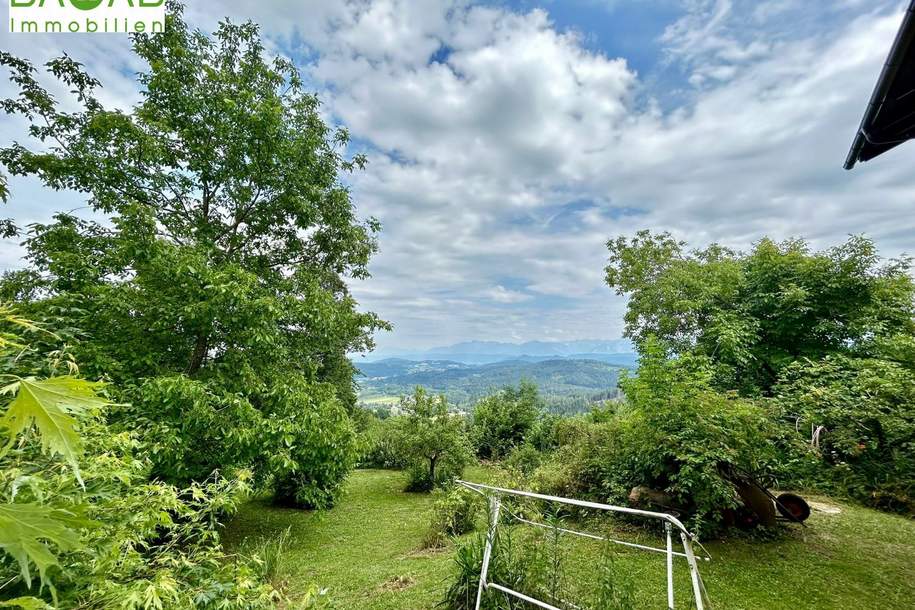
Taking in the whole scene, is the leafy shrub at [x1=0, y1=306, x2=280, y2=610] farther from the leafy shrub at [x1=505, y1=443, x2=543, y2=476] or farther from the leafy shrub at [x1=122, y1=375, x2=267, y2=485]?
the leafy shrub at [x1=505, y1=443, x2=543, y2=476]

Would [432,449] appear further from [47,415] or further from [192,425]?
[47,415]

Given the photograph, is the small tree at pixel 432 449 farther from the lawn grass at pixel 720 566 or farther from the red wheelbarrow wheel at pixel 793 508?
the red wheelbarrow wheel at pixel 793 508

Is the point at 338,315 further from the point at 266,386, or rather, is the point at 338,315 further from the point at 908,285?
the point at 908,285

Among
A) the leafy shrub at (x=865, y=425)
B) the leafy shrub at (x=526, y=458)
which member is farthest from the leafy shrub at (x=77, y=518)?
the leafy shrub at (x=526, y=458)

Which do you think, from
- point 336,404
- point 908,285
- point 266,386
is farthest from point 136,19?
point 908,285

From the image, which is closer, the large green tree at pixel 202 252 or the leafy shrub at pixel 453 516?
the large green tree at pixel 202 252

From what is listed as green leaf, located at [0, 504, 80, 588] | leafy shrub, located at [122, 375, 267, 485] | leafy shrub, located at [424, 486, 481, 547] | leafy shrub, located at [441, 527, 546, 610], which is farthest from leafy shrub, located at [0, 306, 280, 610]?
leafy shrub, located at [424, 486, 481, 547]

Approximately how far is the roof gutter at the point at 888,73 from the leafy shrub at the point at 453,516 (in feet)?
28.9

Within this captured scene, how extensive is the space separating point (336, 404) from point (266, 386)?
1914 mm

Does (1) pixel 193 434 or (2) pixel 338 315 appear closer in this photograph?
(1) pixel 193 434

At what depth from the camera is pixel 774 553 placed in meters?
6.23

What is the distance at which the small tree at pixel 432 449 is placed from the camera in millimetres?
14320

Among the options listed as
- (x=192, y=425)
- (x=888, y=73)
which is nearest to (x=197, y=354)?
(x=192, y=425)

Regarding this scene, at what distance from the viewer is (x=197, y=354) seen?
7328mm
